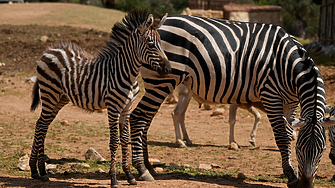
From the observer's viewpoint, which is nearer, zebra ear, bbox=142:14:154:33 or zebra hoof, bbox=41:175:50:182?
zebra ear, bbox=142:14:154:33

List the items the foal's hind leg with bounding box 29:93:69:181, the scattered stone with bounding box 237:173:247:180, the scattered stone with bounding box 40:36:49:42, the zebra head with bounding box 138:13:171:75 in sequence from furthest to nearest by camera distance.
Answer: the scattered stone with bounding box 40:36:49:42 < the scattered stone with bounding box 237:173:247:180 < the foal's hind leg with bounding box 29:93:69:181 < the zebra head with bounding box 138:13:171:75

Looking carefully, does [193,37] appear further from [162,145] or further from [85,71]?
[162,145]

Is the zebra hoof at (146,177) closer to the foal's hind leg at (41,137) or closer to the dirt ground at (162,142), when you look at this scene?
the dirt ground at (162,142)

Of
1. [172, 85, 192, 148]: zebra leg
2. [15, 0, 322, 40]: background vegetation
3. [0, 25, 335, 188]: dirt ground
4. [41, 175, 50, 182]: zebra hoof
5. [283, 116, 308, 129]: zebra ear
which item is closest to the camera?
[283, 116, 308, 129]: zebra ear

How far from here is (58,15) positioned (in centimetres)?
2577

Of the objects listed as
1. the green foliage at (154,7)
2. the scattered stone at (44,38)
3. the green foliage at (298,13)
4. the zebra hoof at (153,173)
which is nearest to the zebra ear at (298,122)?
the zebra hoof at (153,173)

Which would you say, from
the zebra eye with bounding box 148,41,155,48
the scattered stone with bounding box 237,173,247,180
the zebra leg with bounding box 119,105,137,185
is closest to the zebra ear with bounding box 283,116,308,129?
the scattered stone with bounding box 237,173,247,180

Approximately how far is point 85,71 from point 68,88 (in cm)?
34

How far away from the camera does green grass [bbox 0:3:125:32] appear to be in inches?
920

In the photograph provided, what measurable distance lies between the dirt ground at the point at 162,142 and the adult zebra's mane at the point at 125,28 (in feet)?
6.46

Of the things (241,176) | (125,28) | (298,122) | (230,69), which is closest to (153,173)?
(241,176)

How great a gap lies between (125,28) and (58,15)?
72.1 feet

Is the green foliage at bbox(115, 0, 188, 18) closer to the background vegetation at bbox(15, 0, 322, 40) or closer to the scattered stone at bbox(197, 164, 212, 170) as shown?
the background vegetation at bbox(15, 0, 322, 40)

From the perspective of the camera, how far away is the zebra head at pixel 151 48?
16.2 ft
